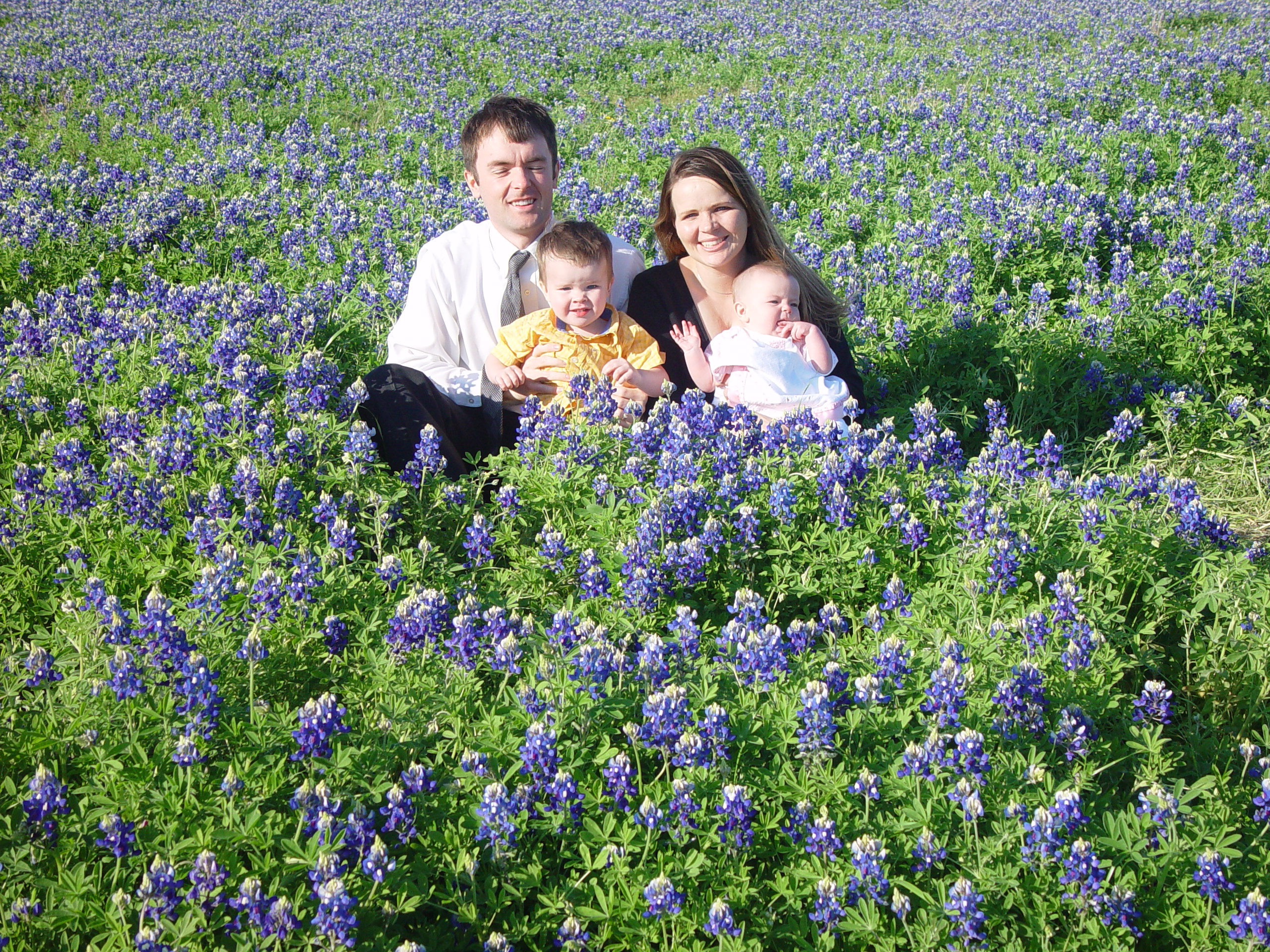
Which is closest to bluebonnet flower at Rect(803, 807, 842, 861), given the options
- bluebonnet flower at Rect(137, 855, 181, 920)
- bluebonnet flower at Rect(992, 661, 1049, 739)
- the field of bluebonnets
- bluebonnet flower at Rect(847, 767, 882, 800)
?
the field of bluebonnets

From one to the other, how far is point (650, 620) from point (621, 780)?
2.75 ft

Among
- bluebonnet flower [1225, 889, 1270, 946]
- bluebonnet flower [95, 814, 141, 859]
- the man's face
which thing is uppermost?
the man's face

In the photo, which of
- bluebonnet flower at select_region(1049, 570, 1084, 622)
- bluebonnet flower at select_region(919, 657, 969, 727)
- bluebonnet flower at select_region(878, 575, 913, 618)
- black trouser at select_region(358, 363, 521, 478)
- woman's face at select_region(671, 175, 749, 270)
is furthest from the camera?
woman's face at select_region(671, 175, 749, 270)

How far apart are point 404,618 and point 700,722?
3.21ft

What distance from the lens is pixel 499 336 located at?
4914 mm

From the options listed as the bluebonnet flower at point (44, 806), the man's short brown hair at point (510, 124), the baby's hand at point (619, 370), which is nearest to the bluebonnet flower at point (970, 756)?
the bluebonnet flower at point (44, 806)

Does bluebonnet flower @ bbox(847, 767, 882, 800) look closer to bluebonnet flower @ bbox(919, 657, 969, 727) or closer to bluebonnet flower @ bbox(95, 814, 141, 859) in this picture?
bluebonnet flower @ bbox(919, 657, 969, 727)

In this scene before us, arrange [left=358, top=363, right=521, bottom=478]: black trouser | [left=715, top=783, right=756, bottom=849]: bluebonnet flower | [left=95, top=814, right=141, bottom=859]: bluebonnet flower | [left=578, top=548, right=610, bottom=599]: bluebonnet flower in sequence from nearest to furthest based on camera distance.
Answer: [left=95, top=814, right=141, bottom=859]: bluebonnet flower, [left=715, top=783, right=756, bottom=849]: bluebonnet flower, [left=578, top=548, right=610, bottom=599]: bluebonnet flower, [left=358, top=363, right=521, bottom=478]: black trouser

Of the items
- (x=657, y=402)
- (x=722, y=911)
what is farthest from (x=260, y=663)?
(x=657, y=402)

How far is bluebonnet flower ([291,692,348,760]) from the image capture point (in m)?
2.65

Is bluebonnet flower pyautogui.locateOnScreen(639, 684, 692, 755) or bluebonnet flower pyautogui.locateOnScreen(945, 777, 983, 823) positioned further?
bluebonnet flower pyautogui.locateOnScreen(639, 684, 692, 755)

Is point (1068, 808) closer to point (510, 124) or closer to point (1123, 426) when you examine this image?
point (1123, 426)

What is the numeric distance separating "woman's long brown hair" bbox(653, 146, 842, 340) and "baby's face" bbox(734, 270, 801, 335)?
135mm

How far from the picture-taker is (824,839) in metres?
2.56
